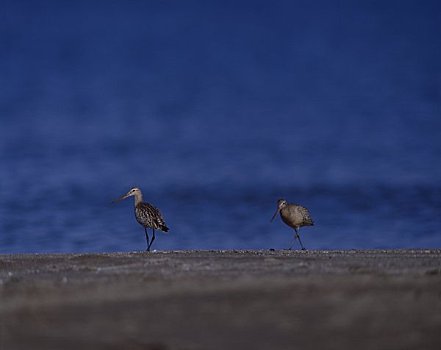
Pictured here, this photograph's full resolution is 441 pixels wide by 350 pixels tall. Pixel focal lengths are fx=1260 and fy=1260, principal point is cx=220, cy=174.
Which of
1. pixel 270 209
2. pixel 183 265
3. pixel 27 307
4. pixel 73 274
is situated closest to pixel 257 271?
pixel 183 265

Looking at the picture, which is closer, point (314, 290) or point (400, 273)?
point (314, 290)

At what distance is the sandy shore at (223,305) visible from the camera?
8.44 meters

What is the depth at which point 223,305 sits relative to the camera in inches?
368

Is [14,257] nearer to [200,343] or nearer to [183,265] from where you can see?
[183,265]

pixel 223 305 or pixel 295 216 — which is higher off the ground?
pixel 295 216

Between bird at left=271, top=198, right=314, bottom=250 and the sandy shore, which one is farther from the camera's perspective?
bird at left=271, top=198, right=314, bottom=250

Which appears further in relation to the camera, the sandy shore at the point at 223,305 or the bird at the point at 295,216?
the bird at the point at 295,216

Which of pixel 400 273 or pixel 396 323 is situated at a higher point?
pixel 400 273

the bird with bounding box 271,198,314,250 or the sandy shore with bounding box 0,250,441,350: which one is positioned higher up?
the bird with bounding box 271,198,314,250

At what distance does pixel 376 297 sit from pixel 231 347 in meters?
1.71

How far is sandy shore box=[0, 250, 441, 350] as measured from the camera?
8438 mm

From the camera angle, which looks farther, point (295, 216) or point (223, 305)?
point (295, 216)

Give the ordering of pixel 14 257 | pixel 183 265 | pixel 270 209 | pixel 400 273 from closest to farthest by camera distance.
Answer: pixel 400 273
pixel 183 265
pixel 14 257
pixel 270 209

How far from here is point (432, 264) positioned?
38.2 feet
